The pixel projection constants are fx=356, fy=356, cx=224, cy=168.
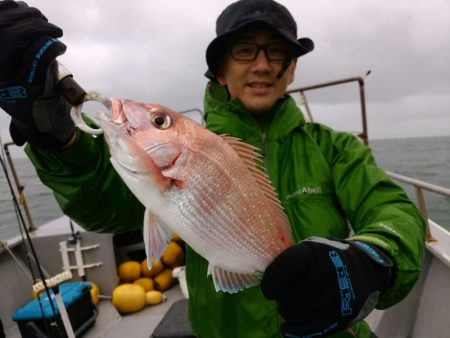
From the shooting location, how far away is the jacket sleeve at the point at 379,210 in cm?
148

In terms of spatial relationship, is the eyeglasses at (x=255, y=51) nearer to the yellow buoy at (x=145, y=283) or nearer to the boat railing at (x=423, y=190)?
the boat railing at (x=423, y=190)

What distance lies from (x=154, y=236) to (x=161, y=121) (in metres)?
0.45

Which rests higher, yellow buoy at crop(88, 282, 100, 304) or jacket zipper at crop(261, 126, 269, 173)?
jacket zipper at crop(261, 126, 269, 173)

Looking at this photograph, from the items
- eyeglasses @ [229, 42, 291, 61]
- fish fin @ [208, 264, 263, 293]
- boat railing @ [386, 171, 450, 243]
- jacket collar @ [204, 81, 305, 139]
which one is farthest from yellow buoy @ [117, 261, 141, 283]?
fish fin @ [208, 264, 263, 293]

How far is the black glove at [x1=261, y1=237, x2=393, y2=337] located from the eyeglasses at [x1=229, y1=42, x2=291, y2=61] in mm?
1214

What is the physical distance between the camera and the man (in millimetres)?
1297

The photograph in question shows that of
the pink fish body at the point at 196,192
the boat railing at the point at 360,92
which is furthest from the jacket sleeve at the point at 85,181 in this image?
the boat railing at the point at 360,92

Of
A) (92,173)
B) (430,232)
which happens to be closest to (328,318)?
(92,173)

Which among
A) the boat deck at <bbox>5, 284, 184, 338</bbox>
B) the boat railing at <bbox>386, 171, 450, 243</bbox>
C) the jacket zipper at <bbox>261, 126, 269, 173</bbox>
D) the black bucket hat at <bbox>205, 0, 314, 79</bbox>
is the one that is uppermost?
the black bucket hat at <bbox>205, 0, 314, 79</bbox>

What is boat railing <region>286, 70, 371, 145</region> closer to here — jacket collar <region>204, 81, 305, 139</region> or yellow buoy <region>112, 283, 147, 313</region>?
jacket collar <region>204, 81, 305, 139</region>

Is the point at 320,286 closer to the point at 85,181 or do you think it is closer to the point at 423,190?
the point at 85,181

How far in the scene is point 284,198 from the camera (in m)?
1.92

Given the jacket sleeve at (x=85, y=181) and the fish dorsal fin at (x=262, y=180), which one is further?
the jacket sleeve at (x=85, y=181)

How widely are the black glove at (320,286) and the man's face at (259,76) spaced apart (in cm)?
103
